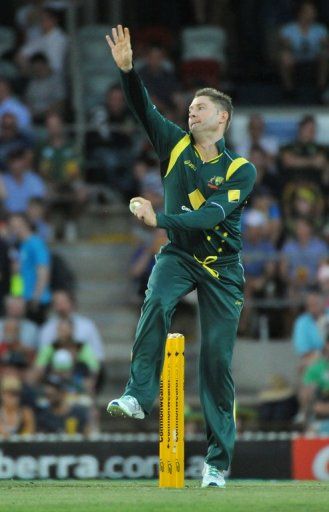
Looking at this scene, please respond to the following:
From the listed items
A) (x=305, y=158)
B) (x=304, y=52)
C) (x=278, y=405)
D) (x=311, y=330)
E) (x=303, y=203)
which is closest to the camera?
(x=278, y=405)

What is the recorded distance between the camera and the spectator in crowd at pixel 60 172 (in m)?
18.2

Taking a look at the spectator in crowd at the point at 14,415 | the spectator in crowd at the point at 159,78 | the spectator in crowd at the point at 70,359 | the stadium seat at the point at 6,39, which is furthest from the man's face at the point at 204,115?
the stadium seat at the point at 6,39

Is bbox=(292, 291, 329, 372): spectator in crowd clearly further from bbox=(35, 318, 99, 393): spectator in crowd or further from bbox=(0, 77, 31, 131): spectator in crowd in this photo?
bbox=(0, 77, 31, 131): spectator in crowd

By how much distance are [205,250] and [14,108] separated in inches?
361

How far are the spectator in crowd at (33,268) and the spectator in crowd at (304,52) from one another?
442 cm

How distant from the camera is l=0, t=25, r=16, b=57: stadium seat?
2030cm

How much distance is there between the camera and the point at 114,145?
18.6 m

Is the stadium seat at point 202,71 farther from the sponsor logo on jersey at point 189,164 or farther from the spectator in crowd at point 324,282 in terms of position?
the sponsor logo on jersey at point 189,164

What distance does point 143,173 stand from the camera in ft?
59.3

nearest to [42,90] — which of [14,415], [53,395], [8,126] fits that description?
[8,126]

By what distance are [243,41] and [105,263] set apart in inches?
172

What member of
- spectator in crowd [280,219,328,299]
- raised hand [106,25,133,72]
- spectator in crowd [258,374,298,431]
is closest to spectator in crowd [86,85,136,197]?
spectator in crowd [280,219,328,299]

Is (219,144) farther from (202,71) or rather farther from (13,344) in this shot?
(202,71)

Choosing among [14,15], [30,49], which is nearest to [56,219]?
[30,49]
